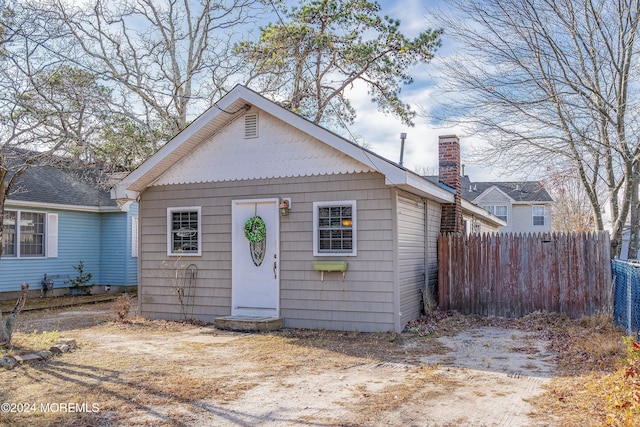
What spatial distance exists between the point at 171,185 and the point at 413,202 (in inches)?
192

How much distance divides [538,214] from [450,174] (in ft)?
76.1

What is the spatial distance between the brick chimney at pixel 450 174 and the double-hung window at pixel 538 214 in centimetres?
2279

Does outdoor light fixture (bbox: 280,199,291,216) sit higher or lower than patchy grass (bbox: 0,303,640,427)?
higher

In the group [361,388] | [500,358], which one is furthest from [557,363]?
[361,388]

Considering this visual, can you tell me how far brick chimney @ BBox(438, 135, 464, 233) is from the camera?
12570mm

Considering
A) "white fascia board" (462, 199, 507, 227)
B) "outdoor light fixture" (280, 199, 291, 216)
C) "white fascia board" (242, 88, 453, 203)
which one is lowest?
"outdoor light fixture" (280, 199, 291, 216)

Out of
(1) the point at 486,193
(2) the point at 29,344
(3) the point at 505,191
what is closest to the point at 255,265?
(2) the point at 29,344

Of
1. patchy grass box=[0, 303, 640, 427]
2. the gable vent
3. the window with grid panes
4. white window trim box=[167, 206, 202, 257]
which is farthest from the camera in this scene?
the window with grid panes

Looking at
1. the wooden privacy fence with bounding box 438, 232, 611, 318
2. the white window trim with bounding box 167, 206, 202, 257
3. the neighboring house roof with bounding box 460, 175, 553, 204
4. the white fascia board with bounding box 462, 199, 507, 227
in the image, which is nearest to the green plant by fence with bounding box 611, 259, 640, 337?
the wooden privacy fence with bounding box 438, 232, 611, 318

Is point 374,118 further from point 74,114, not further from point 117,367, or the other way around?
point 117,367

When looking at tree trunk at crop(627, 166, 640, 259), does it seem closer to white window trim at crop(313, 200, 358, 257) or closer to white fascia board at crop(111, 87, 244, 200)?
white window trim at crop(313, 200, 358, 257)

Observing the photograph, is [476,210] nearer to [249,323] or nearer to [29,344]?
[249,323]

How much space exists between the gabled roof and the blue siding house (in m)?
5.16

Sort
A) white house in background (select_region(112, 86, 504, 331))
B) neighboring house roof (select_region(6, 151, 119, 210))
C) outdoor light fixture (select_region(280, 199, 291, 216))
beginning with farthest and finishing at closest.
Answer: neighboring house roof (select_region(6, 151, 119, 210)) < outdoor light fixture (select_region(280, 199, 291, 216)) < white house in background (select_region(112, 86, 504, 331))
